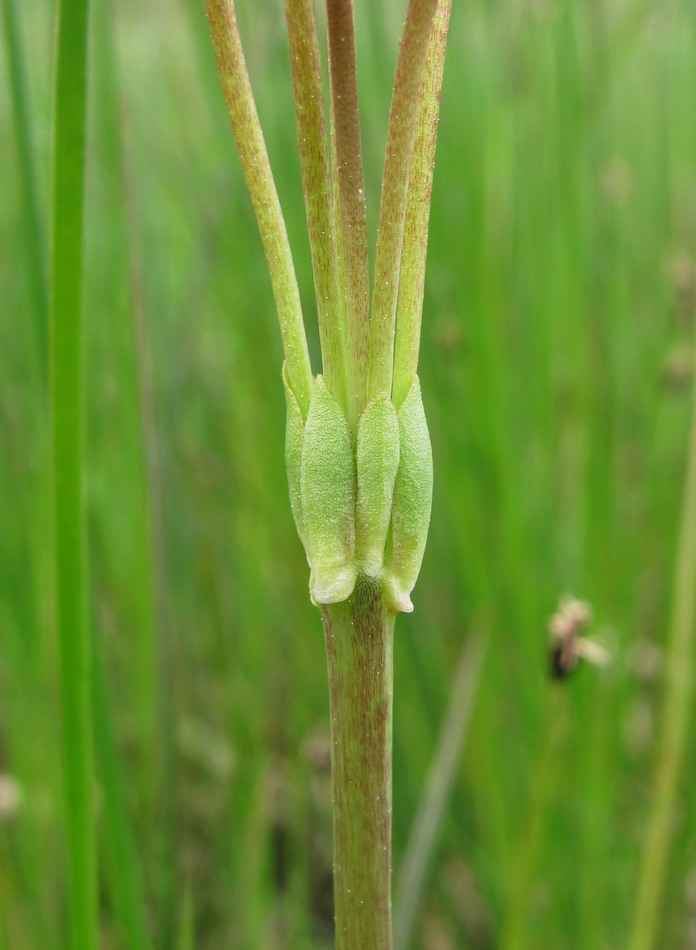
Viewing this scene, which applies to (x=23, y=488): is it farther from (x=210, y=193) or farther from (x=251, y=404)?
(x=210, y=193)

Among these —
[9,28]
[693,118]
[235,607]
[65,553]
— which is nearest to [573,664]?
[65,553]

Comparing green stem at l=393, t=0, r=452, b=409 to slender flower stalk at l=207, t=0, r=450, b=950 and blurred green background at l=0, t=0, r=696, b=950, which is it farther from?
blurred green background at l=0, t=0, r=696, b=950

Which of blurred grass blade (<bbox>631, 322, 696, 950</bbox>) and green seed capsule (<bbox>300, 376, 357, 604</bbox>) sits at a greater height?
green seed capsule (<bbox>300, 376, 357, 604</bbox>)

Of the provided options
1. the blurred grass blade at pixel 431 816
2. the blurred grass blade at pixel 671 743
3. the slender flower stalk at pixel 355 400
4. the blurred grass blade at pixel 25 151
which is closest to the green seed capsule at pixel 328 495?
the slender flower stalk at pixel 355 400

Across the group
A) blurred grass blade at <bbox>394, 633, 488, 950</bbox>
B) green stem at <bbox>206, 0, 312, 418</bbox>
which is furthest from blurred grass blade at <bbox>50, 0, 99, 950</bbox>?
blurred grass blade at <bbox>394, 633, 488, 950</bbox>

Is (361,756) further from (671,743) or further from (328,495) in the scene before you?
(671,743)

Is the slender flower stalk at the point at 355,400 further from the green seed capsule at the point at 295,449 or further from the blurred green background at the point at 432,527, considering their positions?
the blurred green background at the point at 432,527

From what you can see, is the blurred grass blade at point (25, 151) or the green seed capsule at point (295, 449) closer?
the green seed capsule at point (295, 449)
